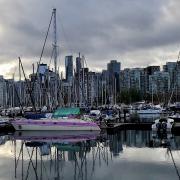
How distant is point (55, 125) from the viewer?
5484 cm

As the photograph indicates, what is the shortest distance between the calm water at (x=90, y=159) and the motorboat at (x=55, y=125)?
25.3 ft

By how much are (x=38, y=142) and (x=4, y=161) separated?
1251 centimetres

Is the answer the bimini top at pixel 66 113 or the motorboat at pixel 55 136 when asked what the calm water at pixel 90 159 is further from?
the bimini top at pixel 66 113

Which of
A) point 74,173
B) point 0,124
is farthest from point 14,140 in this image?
point 74,173

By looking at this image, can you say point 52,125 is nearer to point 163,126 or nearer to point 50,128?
point 50,128

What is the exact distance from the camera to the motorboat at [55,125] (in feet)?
176

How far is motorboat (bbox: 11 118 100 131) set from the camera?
53531 mm

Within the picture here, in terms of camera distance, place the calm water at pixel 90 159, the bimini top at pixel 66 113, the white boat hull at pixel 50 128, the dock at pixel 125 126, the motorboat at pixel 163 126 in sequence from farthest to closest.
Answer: the bimini top at pixel 66 113
the dock at pixel 125 126
the white boat hull at pixel 50 128
the motorboat at pixel 163 126
the calm water at pixel 90 159

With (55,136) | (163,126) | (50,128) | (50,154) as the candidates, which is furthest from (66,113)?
(50,154)

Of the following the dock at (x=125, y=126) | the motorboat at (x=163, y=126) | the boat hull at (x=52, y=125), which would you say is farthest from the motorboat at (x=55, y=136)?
the motorboat at (x=163, y=126)

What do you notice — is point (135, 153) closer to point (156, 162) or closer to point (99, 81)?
point (156, 162)

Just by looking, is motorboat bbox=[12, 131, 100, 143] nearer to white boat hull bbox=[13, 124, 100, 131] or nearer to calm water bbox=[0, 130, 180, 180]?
calm water bbox=[0, 130, 180, 180]

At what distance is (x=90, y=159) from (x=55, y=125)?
A: 24.7m

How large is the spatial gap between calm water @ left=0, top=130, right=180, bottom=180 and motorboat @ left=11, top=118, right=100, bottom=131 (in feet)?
25.3
